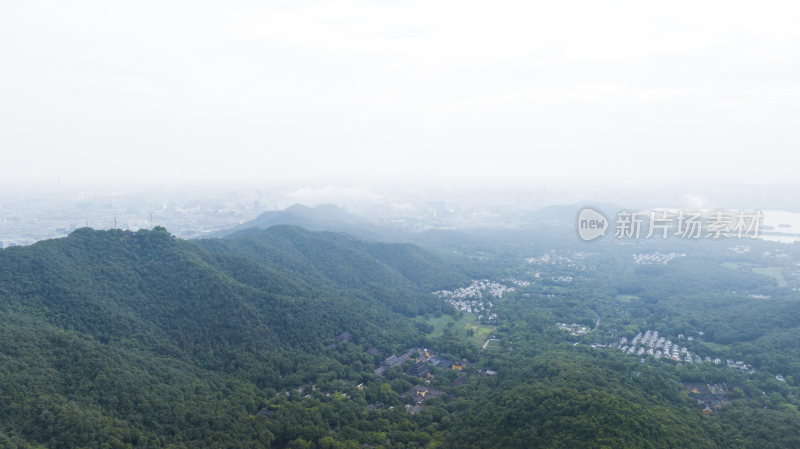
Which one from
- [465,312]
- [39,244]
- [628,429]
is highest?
[39,244]

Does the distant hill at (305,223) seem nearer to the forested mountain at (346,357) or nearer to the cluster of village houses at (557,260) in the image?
the cluster of village houses at (557,260)

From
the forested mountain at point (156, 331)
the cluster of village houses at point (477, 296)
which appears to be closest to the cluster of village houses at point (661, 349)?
the cluster of village houses at point (477, 296)

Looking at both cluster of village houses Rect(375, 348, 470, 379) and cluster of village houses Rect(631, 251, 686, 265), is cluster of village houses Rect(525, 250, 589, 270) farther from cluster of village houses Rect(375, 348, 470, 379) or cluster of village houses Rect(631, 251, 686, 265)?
cluster of village houses Rect(375, 348, 470, 379)

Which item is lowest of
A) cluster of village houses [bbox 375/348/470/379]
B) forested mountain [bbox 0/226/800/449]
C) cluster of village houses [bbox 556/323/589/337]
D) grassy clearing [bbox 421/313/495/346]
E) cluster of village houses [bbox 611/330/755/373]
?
grassy clearing [bbox 421/313/495/346]

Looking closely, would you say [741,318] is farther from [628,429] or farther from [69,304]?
[69,304]

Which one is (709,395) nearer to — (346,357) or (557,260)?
(346,357)

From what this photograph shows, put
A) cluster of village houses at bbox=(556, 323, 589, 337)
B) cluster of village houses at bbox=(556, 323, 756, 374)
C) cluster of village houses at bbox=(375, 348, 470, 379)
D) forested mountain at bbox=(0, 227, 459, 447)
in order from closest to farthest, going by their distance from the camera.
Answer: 1. forested mountain at bbox=(0, 227, 459, 447)
2. cluster of village houses at bbox=(375, 348, 470, 379)
3. cluster of village houses at bbox=(556, 323, 756, 374)
4. cluster of village houses at bbox=(556, 323, 589, 337)

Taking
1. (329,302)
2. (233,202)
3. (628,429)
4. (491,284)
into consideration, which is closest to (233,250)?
(329,302)

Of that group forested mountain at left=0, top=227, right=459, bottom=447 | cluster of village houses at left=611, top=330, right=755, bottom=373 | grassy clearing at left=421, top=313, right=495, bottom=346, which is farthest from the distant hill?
cluster of village houses at left=611, top=330, right=755, bottom=373
